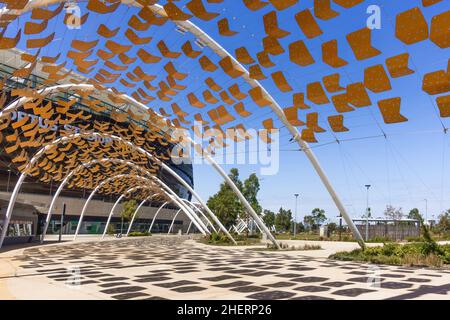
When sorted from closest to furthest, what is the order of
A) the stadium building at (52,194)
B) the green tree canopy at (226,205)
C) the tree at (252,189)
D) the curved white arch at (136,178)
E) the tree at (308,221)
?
the stadium building at (52,194), the curved white arch at (136,178), the green tree canopy at (226,205), the tree at (252,189), the tree at (308,221)

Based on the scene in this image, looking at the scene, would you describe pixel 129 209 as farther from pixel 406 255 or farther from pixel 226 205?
pixel 406 255

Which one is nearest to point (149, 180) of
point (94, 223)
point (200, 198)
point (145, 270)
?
point (200, 198)

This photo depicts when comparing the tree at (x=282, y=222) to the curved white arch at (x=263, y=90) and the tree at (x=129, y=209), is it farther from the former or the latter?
the curved white arch at (x=263, y=90)

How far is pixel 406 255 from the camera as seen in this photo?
71.4ft

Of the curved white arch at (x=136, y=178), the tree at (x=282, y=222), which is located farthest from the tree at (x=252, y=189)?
the tree at (x=282, y=222)

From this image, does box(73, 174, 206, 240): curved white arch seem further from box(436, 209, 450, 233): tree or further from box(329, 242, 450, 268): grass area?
box(436, 209, 450, 233): tree

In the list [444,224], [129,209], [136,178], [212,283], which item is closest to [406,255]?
[212,283]

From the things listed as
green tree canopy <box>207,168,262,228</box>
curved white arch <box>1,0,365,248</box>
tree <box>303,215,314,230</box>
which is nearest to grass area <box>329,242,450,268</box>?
curved white arch <box>1,0,365,248</box>

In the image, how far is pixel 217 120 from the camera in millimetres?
14297

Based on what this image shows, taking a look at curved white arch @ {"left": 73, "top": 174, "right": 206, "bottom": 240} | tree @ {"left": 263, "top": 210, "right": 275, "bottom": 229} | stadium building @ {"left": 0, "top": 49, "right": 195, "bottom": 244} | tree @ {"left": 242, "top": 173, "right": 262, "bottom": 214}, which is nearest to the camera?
stadium building @ {"left": 0, "top": 49, "right": 195, "bottom": 244}

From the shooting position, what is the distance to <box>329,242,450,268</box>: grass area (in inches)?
803

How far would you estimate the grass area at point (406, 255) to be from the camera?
2040 centimetres

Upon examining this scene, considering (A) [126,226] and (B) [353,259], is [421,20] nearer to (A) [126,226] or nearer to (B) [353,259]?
(B) [353,259]
